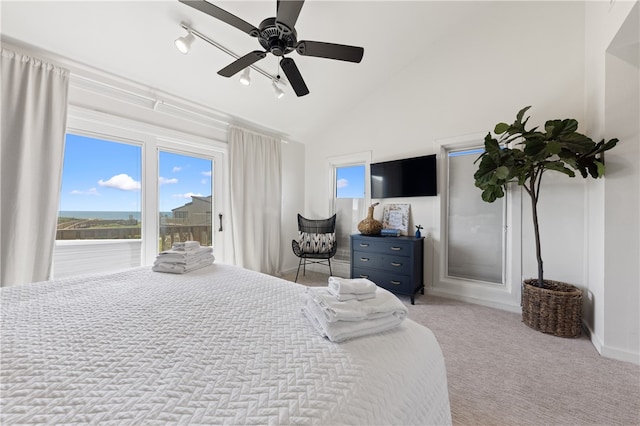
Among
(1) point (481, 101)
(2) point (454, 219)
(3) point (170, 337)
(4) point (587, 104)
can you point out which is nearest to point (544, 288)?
(2) point (454, 219)

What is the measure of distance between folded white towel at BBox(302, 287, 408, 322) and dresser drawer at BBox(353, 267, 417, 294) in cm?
207

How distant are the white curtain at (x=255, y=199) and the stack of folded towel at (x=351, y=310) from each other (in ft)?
8.65

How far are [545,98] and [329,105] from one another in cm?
256

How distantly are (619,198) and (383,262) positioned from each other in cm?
206

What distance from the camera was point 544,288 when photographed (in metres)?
2.32

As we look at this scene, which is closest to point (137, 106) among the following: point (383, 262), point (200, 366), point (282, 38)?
point (282, 38)

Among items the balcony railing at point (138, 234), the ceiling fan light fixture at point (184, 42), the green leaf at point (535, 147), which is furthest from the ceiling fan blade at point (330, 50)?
the balcony railing at point (138, 234)

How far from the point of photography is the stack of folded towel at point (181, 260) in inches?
68.0

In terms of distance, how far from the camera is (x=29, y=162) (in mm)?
1932

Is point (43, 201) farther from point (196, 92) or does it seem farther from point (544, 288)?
point (544, 288)

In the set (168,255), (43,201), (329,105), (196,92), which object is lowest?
(168,255)

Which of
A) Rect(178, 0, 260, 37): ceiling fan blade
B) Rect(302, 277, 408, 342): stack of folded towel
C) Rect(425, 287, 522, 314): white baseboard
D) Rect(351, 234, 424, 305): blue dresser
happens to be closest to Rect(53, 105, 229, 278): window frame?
Rect(178, 0, 260, 37): ceiling fan blade

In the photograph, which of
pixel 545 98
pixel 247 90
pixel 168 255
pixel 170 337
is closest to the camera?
pixel 170 337

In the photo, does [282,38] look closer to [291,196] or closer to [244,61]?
[244,61]
